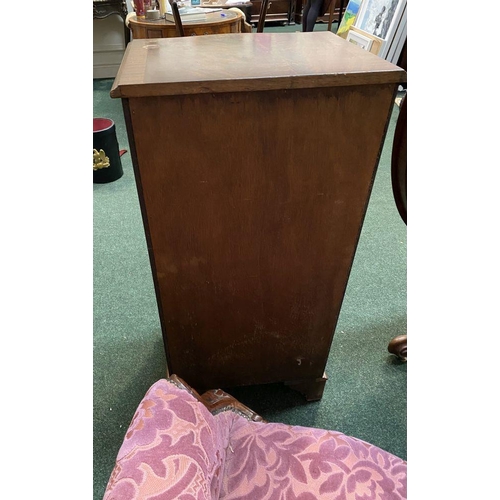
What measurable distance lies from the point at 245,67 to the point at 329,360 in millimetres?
913

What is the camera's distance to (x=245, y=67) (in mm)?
683

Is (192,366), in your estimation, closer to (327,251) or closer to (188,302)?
(188,302)

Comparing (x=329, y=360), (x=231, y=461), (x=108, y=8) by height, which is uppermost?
(x=108, y=8)

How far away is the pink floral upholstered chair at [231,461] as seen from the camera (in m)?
0.63

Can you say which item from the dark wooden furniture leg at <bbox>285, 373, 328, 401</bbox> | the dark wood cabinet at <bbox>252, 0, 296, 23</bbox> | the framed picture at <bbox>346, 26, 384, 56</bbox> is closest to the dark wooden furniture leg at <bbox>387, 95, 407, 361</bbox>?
the dark wooden furniture leg at <bbox>285, 373, 328, 401</bbox>

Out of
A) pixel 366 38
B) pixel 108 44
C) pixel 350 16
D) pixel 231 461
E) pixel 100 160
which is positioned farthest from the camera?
pixel 108 44

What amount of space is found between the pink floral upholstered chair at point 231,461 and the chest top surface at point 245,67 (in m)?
0.53

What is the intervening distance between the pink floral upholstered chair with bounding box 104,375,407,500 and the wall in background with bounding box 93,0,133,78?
3524 millimetres

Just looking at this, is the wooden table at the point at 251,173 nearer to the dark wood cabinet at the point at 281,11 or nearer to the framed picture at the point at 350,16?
the framed picture at the point at 350,16

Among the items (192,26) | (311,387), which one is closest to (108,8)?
(192,26)

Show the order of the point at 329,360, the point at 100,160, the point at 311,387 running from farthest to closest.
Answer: the point at 100,160 → the point at 329,360 → the point at 311,387

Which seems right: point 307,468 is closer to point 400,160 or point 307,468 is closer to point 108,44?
point 400,160

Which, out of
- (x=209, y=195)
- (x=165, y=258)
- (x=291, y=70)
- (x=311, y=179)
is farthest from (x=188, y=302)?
(x=291, y=70)

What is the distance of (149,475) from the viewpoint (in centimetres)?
62
